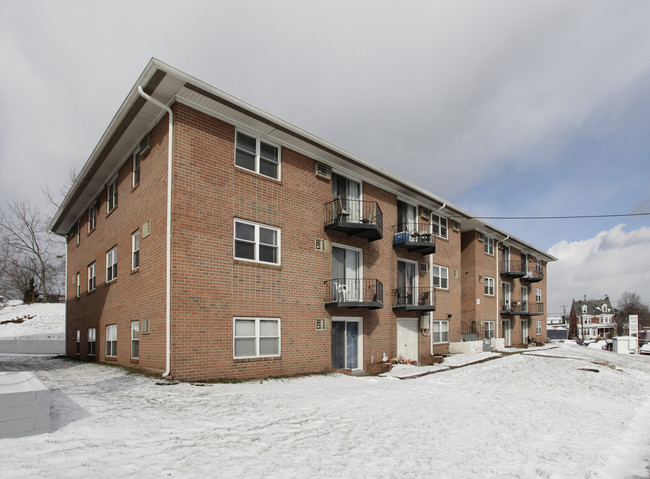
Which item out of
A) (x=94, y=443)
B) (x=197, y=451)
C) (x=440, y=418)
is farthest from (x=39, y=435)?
(x=440, y=418)

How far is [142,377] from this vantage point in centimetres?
1111

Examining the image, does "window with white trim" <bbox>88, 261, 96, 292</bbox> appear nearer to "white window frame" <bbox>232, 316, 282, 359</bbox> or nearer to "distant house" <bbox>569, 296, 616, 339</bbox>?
"white window frame" <bbox>232, 316, 282, 359</bbox>

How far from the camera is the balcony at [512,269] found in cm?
3081

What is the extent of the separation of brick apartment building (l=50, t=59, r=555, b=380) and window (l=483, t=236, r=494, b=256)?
9.09 meters

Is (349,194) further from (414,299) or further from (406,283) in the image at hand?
(414,299)

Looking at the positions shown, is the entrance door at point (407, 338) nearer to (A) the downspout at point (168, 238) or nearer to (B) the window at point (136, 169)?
(A) the downspout at point (168, 238)

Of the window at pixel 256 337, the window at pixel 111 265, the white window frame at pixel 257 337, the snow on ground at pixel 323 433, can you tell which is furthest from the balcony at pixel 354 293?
the window at pixel 111 265

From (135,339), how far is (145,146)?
6083 millimetres

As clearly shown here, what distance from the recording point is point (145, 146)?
13.4 m

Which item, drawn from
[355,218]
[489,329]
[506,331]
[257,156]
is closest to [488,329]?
[489,329]

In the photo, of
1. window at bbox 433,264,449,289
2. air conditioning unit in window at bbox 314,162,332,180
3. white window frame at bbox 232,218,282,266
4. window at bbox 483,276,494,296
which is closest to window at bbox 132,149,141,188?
white window frame at bbox 232,218,282,266

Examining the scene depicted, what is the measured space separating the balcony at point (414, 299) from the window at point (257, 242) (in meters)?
7.02

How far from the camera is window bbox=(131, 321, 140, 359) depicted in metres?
13.1

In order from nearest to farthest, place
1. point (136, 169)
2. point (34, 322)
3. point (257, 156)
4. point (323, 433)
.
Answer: point (323, 433) → point (257, 156) → point (136, 169) → point (34, 322)
